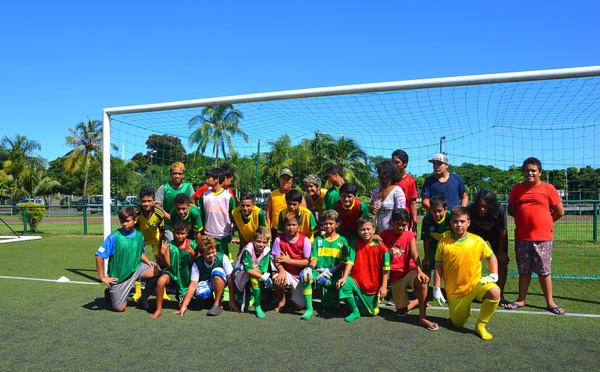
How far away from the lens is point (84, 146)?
43.2 metres

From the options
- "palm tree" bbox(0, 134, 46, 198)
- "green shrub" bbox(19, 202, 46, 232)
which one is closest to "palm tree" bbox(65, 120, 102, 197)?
"palm tree" bbox(0, 134, 46, 198)

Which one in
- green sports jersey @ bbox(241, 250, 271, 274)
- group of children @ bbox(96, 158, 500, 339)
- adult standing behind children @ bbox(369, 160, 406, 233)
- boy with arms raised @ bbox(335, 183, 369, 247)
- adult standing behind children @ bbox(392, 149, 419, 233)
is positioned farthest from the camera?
adult standing behind children @ bbox(392, 149, 419, 233)

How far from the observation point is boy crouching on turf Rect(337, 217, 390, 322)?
15.2ft

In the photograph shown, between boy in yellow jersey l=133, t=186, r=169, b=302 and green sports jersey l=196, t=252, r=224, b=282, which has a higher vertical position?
boy in yellow jersey l=133, t=186, r=169, b=302

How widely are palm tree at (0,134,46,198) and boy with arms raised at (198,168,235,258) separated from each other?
133ft

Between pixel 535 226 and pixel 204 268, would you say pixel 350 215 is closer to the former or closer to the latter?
pixel 204 268

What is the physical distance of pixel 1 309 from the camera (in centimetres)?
497

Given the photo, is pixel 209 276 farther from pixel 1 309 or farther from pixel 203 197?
pixel 1 309

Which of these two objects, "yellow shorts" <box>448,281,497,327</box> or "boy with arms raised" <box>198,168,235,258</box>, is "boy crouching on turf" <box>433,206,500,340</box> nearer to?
"yellow shorts" <box>448,281,497,327</box>

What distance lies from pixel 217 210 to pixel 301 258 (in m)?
1.33

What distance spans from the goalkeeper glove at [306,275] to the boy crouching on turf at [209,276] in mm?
831

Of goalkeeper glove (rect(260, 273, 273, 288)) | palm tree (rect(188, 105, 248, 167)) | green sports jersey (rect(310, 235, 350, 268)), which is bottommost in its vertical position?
goalkeeper glove (rect(260, 273, 273, 288))

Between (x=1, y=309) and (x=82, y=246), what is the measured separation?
675cm

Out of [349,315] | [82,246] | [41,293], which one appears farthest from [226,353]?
[82,246]
